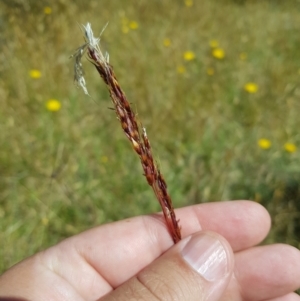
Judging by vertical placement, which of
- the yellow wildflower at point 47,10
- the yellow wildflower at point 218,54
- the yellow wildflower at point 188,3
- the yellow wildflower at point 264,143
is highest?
the yellow wildflower at point 47,10

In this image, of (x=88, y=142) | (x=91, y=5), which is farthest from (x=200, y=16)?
(x=88, y=142)

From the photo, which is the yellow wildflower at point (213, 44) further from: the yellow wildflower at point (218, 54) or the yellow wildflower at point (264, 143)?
the yellow wildflower at point (264, 143)

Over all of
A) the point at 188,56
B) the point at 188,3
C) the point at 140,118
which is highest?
the point at 188,3

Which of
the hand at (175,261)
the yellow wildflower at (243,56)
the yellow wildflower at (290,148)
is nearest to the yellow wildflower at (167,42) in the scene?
the yellow wildflower at (243,56)

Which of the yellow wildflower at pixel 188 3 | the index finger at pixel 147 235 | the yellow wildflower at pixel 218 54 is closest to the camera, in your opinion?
the index finger at pixel 147 235

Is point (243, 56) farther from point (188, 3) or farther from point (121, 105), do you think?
point (121, 105)

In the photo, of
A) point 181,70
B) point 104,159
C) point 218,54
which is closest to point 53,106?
point 104,159
